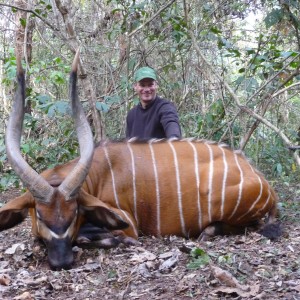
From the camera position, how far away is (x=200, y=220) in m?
4.43

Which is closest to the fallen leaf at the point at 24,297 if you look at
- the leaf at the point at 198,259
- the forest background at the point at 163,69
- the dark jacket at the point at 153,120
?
the leaf at the point at 198,259

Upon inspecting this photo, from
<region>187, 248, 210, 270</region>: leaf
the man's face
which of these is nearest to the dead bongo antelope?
<region>187, 248, 210, 270</region>: leaf

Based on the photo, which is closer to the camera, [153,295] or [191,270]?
[153,295]

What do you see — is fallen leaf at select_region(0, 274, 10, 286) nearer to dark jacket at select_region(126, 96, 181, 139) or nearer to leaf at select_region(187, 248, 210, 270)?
leaf at select_region(187, 248, 210, 270)

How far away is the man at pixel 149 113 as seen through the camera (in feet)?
17.6

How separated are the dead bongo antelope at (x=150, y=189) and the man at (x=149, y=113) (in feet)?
2.52

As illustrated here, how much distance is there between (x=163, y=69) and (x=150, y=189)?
3055 mm

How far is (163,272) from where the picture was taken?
315cm

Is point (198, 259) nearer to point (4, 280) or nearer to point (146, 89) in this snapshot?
point (4, 280)

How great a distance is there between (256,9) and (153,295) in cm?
450

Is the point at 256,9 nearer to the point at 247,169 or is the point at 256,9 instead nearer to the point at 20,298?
the point at 247,169

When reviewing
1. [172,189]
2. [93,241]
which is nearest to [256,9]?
[172,189]

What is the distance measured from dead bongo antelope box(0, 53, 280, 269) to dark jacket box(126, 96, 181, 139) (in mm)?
710

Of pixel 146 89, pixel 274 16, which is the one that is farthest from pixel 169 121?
pixel 274 16
